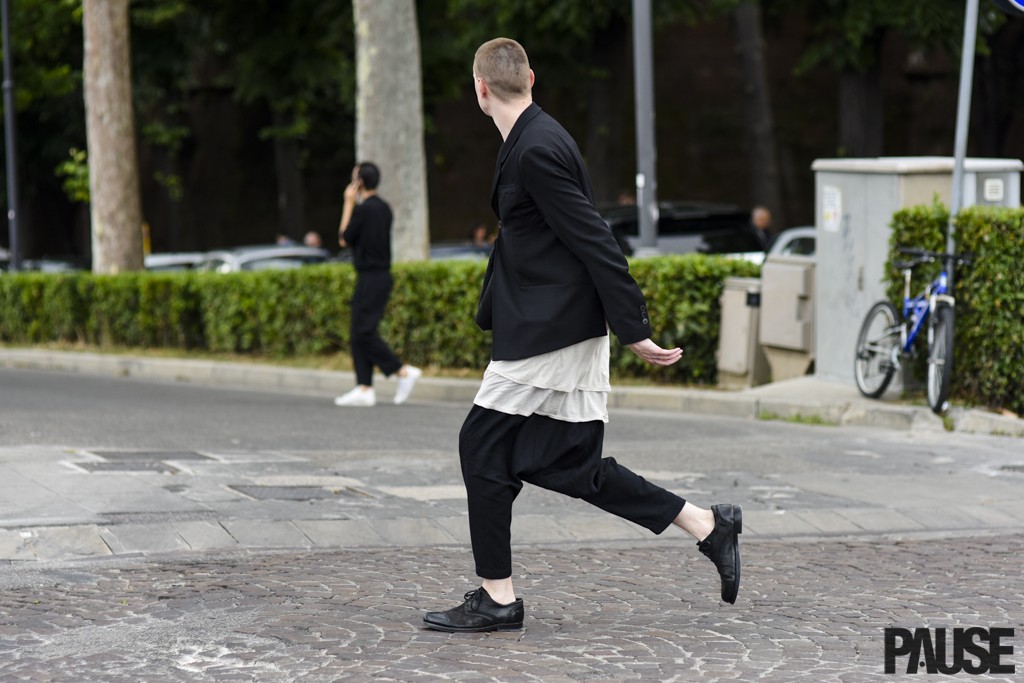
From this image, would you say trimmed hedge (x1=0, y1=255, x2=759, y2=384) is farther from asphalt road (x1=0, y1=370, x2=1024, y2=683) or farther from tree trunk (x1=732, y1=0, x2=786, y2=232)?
tree trunk (x1=732, y1=0, x2=786, y2=232)

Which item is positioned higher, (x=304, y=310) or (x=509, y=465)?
(x=509, y=465)

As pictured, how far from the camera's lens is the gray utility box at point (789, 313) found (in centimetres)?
1309

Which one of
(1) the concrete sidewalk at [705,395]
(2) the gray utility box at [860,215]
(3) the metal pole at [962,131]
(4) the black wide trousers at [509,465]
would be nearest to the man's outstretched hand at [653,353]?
(4) the black wide trousers at [509,465]

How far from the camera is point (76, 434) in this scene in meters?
10.6

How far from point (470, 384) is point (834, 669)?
9.37 metres

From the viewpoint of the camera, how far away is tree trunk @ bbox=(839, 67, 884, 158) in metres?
25.5

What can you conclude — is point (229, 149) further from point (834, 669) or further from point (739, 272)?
point (834, 669)

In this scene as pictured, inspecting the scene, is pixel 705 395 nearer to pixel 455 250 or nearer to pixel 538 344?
A: pixel 538 344

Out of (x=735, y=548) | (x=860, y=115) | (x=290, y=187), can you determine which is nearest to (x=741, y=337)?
(x=735, y=548)

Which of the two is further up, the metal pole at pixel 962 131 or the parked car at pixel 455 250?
the metal pole at pixel 962 131

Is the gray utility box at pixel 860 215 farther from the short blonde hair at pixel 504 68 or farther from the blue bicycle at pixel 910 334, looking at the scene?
the short blonde hair at pixel 504 68

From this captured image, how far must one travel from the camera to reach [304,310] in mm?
16859

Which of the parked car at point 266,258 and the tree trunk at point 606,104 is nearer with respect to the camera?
the tree trunk at point 606,104

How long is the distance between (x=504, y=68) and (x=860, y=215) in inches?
295
